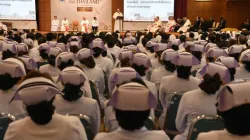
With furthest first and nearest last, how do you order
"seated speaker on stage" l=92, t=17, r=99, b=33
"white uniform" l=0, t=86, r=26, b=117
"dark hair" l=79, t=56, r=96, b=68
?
"seated speaker on stage" l=92, t=17, r=99, b=33, "dark hair" l=79, t=56, r=96, b=68, "white uniform" l=0, t=86, r=26, b=117

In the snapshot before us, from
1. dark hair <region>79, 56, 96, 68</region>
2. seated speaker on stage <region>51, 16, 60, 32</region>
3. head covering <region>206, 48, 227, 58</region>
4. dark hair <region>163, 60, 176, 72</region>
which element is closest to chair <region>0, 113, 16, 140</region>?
dark hair <region>79, 56, 96, 68</region>

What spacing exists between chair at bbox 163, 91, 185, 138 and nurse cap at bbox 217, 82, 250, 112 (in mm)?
1429

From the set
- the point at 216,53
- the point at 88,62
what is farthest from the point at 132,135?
the point at 216,53

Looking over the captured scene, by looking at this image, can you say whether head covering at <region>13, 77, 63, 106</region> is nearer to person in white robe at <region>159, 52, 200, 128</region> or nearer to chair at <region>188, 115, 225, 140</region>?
chair at <region>188, 115, 225, 140</region>

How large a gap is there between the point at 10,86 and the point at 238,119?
7.14 feet

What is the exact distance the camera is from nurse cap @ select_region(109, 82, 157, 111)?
1.85 meters

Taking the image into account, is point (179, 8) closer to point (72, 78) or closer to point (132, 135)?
point (72, 78)

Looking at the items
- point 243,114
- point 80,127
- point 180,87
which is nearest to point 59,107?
point 80,127

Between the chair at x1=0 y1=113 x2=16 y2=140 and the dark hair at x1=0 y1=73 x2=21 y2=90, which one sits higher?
the dark hair at x1=0 y1=73 x2=21 y2=90

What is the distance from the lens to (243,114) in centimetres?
165

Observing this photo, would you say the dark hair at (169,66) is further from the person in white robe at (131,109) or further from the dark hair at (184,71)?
the person in white robe at (131,109)

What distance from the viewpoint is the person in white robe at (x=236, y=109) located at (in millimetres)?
1657

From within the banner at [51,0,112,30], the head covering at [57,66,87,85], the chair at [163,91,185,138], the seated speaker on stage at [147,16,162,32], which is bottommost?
the chair at [163,91,185,138]

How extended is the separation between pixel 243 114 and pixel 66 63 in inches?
118
